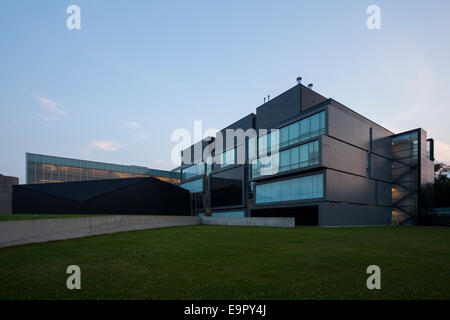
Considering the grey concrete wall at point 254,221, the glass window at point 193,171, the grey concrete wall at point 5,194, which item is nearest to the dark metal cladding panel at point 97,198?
the grey concrete wall at point 5,194

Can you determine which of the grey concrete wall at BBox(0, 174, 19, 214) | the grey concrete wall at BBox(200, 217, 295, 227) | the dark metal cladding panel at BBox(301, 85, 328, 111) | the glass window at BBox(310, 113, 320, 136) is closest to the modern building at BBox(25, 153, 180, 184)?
the grey concrete wall at BBox(0, 174, 19, 214)

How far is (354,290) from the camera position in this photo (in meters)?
5.98

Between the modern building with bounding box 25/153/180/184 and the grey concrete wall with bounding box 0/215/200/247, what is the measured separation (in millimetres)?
49980

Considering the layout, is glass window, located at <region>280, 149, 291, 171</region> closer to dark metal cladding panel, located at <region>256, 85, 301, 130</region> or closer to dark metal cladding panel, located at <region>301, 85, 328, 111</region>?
dark metal cladding panel, located at <region>256, 85, 301, 130</region>

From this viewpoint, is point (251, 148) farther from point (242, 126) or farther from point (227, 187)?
point (227, 187)

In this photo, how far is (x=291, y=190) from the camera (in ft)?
117

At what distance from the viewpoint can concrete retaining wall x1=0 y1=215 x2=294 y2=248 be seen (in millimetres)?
13203

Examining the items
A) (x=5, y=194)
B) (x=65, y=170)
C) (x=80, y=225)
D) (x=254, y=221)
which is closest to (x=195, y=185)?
(x=254, y=221)

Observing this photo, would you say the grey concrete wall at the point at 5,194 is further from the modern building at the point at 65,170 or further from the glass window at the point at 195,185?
the glass window at the point at 195,185

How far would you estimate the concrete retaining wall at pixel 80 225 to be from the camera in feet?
43.3

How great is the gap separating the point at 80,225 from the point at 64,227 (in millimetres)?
1366

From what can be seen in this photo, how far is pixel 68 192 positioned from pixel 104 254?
71.4ft

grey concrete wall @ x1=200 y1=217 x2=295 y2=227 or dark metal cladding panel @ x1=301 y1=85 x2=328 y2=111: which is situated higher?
dark metal cladding panel @ x1=301 y1=85 x2=328 y2=111

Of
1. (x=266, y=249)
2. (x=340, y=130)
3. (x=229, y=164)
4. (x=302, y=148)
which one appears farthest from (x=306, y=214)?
(x=266, y=249)
